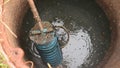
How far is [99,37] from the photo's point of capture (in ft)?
8.80

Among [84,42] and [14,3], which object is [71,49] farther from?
[14,3]

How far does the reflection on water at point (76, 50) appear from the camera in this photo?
2.61 meters

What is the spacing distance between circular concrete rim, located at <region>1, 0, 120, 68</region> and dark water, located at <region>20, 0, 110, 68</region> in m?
0.09

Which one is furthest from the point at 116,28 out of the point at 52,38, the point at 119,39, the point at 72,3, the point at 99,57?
the point at 52,38

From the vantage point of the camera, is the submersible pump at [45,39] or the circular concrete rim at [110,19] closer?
the submersible pump at [45,39]

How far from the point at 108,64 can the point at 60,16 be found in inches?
25.4

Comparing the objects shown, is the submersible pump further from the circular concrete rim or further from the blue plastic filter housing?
the circular concrete rim

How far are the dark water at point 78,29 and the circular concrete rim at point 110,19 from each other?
9 cm

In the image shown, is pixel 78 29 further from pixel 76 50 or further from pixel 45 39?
pixel 45 39

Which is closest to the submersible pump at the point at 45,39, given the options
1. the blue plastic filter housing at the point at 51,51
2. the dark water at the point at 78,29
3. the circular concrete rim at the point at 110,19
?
the blue plastic filter housing at the point at 51,51

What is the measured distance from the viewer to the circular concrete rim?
227 cm

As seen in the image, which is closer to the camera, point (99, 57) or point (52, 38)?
point (52, 38)

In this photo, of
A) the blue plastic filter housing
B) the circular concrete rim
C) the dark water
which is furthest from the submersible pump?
the dark water

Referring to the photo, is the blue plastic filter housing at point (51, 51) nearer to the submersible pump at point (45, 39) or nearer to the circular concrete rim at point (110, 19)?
the submersible pump at point (45, 39)
